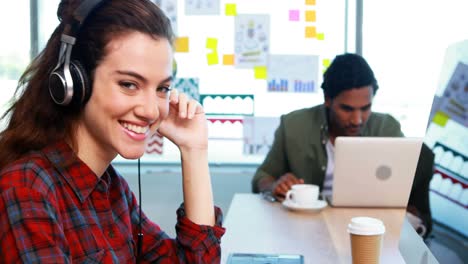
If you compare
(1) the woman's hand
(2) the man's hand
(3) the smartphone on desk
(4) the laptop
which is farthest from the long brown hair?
(2) the man's hand

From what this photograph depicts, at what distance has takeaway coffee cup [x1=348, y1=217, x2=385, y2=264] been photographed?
1.20 m

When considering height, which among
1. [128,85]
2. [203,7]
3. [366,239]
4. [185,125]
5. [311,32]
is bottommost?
[366,239]

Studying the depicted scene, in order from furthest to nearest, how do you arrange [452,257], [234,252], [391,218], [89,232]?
1. [391,218]
2. [234,252]
3. [89,232]
4. [452,257]

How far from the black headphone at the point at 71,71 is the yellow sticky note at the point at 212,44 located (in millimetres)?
2040

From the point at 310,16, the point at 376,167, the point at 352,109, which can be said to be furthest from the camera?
the point at 310,16

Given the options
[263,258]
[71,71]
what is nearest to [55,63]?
[71,71]

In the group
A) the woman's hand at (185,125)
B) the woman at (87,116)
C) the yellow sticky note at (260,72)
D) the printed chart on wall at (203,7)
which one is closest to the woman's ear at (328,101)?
the yellow sticky note at (260,72)

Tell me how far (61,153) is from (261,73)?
209cm

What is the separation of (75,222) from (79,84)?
23cm

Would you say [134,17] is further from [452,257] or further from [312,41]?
[312,41]

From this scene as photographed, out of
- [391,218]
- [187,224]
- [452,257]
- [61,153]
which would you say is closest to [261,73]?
[391,218]

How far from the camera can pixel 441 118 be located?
0.93m

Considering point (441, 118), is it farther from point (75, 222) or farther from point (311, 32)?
point (311, 32)

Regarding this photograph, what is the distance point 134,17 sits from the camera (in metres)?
1.02
